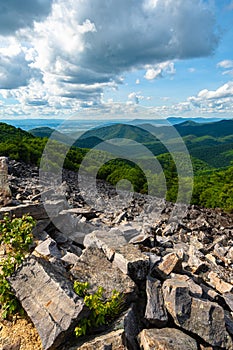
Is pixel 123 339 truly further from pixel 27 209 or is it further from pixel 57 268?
pixel 27 209

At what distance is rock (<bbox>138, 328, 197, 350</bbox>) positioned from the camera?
184 inches

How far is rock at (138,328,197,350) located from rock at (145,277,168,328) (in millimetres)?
224

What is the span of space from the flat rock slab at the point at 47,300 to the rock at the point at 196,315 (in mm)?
1718

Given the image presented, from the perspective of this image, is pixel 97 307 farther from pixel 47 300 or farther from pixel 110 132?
pixel 110 132

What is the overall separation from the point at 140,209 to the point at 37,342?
13882mm

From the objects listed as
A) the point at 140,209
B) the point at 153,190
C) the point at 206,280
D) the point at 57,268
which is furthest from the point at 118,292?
the point at 153,190

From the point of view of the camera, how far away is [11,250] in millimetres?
6961

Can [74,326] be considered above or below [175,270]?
above

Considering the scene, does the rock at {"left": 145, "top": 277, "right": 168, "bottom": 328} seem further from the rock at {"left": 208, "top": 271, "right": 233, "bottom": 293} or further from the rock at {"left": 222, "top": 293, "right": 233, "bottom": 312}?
the rock at {"left": 208, "top": 271, "right": 233, "bottom": 293}

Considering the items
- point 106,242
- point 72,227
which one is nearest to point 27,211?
point 72,227

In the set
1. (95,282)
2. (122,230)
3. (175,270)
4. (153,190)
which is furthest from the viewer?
(153,190)

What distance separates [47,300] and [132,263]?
1.87 m

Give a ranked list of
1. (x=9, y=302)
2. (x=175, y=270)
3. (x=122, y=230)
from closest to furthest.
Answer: (x=9, y=302) < (x=175, y=270) < (x=122, y=230)

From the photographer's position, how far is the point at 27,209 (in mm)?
8516
